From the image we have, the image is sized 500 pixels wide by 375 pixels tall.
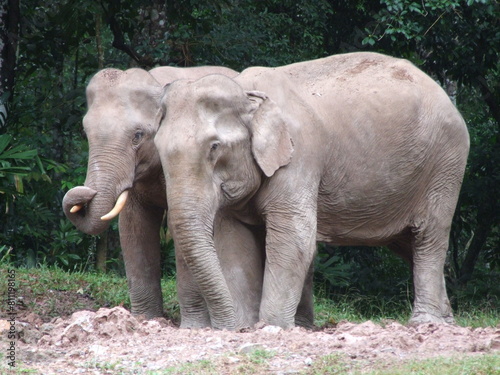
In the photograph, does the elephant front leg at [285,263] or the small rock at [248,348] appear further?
the elephant front leg at [285,263]

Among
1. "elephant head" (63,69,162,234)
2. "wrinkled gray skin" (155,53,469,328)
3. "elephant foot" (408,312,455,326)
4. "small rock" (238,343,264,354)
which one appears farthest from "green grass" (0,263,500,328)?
"small rock" (238,343,264,354)

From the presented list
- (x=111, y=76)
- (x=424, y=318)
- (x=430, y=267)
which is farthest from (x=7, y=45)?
(x=424, y=318)

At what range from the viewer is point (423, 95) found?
29.4 feet

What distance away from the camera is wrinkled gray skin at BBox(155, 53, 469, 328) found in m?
7.48

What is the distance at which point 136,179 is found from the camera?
8.55 meters

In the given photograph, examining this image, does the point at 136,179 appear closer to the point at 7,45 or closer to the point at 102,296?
the point at 102,296

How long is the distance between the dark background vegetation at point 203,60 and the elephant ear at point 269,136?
3356mm

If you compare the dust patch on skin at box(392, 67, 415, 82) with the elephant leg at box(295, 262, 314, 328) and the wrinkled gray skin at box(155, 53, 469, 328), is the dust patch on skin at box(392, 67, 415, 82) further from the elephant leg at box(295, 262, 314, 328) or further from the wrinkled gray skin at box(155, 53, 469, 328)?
the elephant leg at box(295, 262, 314, 328)

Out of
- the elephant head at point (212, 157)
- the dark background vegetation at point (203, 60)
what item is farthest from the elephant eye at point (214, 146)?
the dark background vegetation at point (203, 60)

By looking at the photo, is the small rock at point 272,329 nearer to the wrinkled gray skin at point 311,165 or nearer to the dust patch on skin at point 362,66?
the wrinkled gray skin at point 311,165

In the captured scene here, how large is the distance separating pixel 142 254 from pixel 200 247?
188 centimetres

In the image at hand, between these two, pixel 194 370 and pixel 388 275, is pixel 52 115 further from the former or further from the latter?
pixel 194 370

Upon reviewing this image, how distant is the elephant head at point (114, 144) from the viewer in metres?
8.04

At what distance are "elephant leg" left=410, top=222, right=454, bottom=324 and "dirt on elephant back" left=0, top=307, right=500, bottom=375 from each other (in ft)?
5.34
